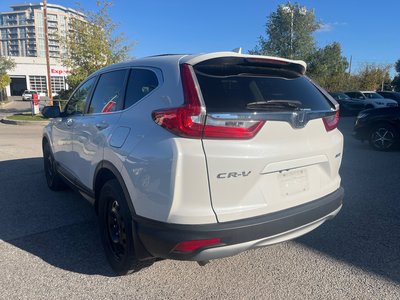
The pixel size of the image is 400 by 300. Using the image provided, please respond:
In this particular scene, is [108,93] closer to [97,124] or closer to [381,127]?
[97,124]

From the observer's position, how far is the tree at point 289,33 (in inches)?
1292

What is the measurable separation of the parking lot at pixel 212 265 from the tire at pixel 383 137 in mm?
4774

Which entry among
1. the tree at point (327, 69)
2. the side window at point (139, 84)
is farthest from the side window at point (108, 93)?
the tree at point (327, 69)

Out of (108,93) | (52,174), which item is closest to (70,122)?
(108,93)

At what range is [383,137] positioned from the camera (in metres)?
9.02

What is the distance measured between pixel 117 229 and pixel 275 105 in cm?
170

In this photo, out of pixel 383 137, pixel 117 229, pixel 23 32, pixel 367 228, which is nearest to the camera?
pixel 117 229

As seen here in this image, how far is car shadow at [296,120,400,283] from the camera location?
3.24 m

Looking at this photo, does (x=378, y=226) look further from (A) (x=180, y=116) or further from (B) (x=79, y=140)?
(B) (x=79, y=140)

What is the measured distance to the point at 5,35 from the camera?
13750cm

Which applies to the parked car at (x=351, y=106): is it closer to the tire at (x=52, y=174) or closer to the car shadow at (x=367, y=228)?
the car shadow at (x=367, y=228)

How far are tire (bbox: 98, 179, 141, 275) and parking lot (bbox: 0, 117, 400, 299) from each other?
130 millimetres

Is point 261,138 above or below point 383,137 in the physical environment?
above

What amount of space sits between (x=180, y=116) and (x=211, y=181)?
48 centimetres
